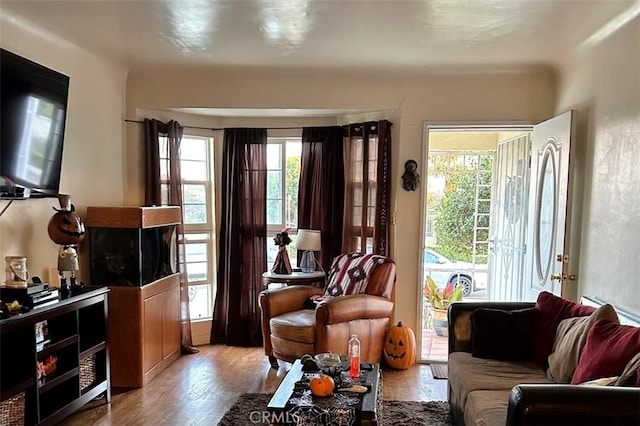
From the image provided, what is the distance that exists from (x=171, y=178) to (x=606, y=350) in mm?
3460

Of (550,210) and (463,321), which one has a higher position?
(550,210)

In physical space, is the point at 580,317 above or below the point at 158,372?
above

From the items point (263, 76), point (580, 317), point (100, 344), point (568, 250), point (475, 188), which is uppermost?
point (263, 76)

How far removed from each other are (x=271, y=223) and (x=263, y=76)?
149 cm

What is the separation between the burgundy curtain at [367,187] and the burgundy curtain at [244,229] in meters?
0.83

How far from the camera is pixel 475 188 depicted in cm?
543

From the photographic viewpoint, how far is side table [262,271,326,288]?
4.14 m

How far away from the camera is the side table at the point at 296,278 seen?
13.6 feet

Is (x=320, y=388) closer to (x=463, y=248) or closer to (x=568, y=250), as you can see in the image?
(x=568, y=250)

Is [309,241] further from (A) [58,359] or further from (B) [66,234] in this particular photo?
(A) [58,359]


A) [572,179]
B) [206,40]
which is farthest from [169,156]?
[572,179]

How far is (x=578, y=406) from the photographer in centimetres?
156

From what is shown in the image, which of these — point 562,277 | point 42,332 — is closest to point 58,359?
point 42,332

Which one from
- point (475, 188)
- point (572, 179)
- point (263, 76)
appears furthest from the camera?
point (475, 188)
